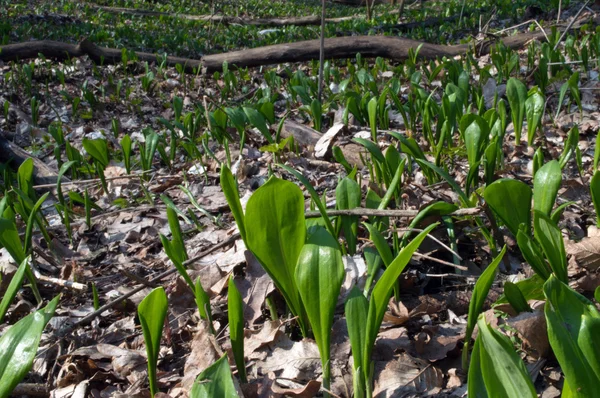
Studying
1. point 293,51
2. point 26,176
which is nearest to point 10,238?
point 26,176

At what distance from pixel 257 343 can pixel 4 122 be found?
14.2 feet

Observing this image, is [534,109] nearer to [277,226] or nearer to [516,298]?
[516,298]

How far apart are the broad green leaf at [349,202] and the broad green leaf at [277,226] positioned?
38cm

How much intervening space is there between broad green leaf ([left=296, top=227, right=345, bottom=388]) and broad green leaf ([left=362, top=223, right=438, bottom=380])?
9 centimetres

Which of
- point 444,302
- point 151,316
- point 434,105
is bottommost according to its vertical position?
point 444,302

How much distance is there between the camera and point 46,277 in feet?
6.83

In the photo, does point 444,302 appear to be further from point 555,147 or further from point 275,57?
point 275,57

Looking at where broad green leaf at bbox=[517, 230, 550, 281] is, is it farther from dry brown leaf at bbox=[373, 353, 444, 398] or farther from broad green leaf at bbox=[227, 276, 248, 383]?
broad green leaf at bbox=[227, 276, 248, 383]

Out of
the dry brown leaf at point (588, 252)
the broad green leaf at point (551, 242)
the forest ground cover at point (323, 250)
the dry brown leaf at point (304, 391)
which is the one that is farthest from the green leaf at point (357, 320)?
the dry brown leaf at point (588, 252)

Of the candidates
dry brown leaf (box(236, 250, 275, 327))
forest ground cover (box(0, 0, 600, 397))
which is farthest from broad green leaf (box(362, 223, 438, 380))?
dry brown leaf (box(236, 250, 275, 327))

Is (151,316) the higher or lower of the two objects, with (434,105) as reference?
lower

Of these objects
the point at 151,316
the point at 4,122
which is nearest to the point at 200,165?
the point at 151,316

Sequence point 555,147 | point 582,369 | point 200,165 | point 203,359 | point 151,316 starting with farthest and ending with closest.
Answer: point 200,165 → point 555,147 → point 203,359 → point 151,316 → point 582,369

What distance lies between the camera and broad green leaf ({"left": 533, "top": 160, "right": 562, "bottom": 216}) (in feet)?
5.11
